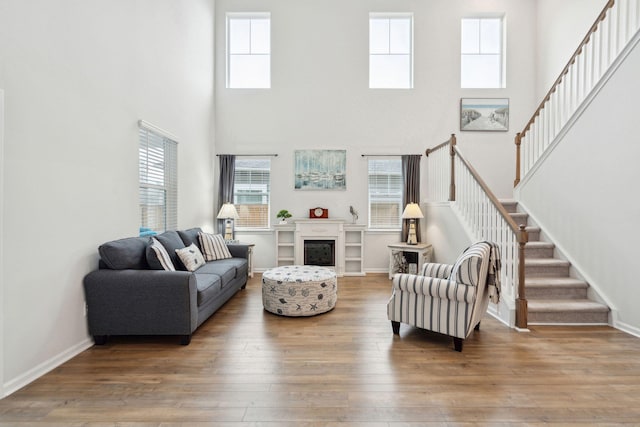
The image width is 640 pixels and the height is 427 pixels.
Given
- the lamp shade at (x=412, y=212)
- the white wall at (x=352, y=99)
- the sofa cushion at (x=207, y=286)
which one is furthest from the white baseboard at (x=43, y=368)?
the lamp shade at (x=412, y=212)

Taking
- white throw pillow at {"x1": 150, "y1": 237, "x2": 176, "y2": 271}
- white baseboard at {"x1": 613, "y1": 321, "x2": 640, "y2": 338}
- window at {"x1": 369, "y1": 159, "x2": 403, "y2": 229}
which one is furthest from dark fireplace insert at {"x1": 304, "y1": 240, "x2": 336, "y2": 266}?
white baseboard at {"x1": 613, "y1": 321, "x2": 640, "y2": 338}

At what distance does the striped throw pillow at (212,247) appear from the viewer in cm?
462

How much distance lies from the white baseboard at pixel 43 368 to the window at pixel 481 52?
285 inches

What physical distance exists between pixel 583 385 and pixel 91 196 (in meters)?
4.47

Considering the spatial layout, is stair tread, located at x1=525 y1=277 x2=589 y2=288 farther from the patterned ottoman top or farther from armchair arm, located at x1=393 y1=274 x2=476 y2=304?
the patterned ottoman top

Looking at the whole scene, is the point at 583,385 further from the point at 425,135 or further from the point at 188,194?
the point at 188,194

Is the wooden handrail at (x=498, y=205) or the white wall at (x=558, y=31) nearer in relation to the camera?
the wooden handrail at (x=498, y=205)

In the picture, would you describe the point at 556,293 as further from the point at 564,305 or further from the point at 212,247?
the point at 212,247

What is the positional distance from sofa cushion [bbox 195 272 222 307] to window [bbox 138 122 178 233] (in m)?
1.12

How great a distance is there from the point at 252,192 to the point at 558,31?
257 inches

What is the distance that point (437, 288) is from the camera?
293 centimetres

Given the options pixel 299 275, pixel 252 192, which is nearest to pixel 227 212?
pixel 252 192

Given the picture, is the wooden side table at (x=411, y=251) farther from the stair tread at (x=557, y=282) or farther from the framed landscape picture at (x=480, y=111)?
the framed landscape picture at (x=480, y=111)

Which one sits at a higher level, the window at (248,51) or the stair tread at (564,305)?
the window at (248,51)
